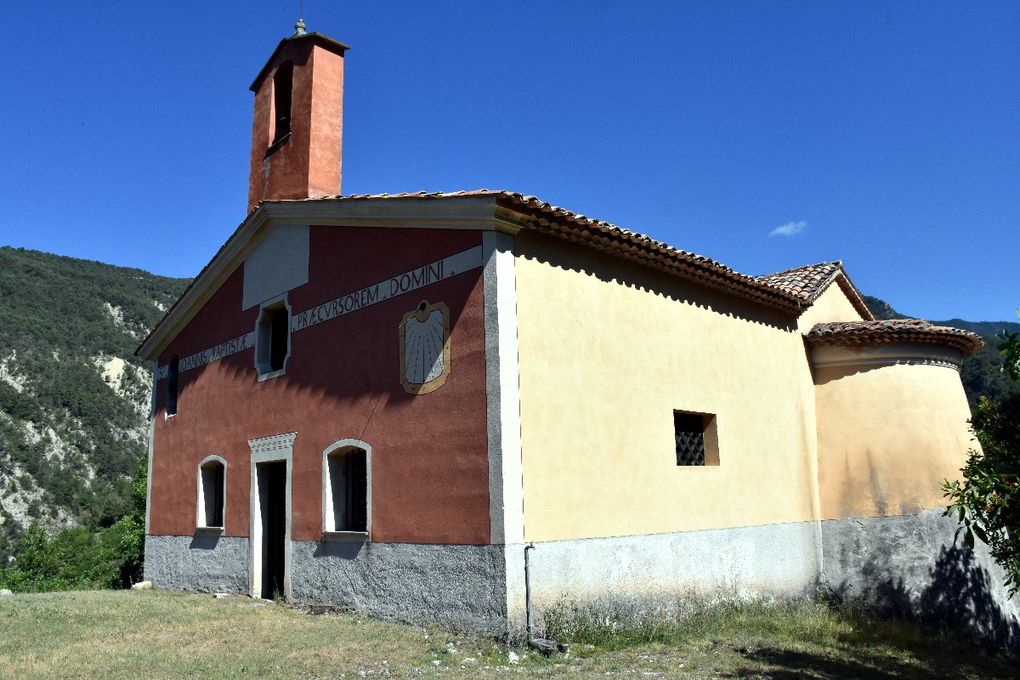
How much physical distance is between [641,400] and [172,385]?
9.60m

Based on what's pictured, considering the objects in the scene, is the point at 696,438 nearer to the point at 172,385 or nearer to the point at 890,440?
the point at 890,440

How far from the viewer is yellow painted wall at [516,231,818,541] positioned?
8680 mm

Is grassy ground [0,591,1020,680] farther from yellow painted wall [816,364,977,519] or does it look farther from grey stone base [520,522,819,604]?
yellow painted wall [816,364,977,519]

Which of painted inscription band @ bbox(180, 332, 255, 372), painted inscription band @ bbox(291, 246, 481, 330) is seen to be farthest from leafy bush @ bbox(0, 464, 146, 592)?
painted inscription band @ bbox(291, 246, 481, 330)

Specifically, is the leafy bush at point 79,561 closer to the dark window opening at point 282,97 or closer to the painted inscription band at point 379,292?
the painted inscription band at point 379,292

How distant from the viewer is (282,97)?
14281mm

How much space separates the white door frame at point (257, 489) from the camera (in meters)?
11.3

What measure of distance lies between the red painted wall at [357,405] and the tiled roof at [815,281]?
233 inches

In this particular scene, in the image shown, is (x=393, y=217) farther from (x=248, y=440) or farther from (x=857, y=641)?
(x=857, y=641)

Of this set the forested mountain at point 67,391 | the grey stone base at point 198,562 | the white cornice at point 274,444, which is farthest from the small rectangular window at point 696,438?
the forested mountain at point 67,391

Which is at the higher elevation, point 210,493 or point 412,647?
point 210,493

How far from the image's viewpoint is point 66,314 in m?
58.7

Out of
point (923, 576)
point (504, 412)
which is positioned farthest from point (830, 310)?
point (504, 412)

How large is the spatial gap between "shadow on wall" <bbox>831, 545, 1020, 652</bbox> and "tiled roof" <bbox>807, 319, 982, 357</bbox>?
3.17 m
